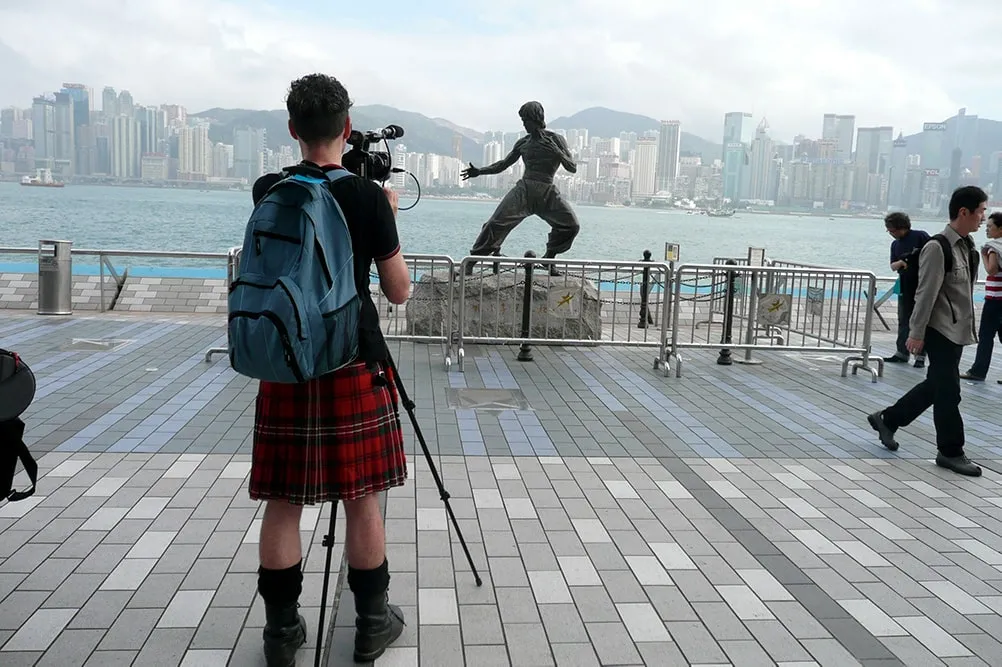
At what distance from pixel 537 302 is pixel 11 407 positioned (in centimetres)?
768

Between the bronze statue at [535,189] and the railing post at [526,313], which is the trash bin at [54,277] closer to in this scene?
the bronze statue at [535,189]

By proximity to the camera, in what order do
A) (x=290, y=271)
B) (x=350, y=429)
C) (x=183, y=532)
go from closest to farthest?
(x=290, y=271), (x=350, y=429), (x=183, y=532)

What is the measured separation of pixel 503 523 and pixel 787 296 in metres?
6.19

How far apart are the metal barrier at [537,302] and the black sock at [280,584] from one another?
19.6 feet

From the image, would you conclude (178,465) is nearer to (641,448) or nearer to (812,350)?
(641,448)

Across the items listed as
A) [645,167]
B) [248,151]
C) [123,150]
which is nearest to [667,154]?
[645,167]

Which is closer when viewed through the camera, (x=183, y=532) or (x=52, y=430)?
(x=183, y=532)

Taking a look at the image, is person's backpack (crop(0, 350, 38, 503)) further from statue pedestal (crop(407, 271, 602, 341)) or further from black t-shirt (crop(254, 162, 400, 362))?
statue pedestal (crop(407, 271, 602, 341))

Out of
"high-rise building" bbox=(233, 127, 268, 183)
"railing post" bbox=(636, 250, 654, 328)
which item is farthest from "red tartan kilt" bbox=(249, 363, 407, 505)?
"high-rise building" bbox=(233, 127, 268, 183)

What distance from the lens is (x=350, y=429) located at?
275 cm

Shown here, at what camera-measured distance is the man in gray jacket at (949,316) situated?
18.2 ft

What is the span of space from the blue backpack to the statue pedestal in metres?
6.73

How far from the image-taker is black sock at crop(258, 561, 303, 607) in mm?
2793

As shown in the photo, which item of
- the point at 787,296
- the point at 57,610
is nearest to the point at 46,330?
the point at 57,610
